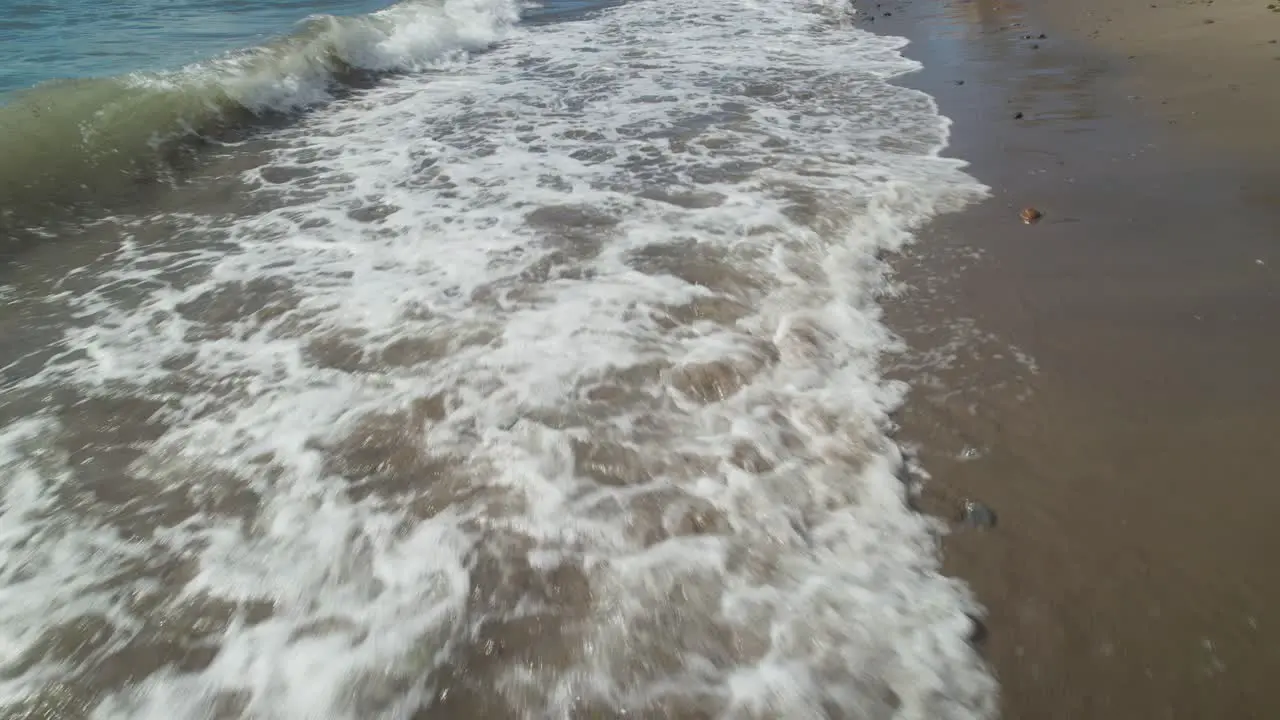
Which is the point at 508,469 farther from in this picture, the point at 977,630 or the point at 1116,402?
the point at 1116,402

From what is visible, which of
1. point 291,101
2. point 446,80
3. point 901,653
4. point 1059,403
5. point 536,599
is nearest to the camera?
point 901,653

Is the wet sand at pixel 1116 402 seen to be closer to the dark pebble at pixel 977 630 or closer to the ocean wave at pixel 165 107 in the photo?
the dark pebble at pixel 977 630

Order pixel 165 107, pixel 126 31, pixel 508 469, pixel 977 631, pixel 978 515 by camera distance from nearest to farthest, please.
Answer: pixel 977 631
pixel 978 515
pixel 508 469
pixel 165 107
pixel 126 31

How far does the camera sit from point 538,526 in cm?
255

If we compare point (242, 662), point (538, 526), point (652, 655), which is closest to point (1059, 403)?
point (652, 655)

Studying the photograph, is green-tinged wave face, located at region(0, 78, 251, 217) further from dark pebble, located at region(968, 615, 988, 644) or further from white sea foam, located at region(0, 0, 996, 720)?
dark pebble, located at region(968, 615, 988, 644)

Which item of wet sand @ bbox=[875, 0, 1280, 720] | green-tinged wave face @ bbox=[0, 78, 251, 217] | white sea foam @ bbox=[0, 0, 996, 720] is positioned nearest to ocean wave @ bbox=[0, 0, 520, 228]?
green-tinged wave face @ bbox=[0, 78, 251, 217]

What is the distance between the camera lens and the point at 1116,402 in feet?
9.52

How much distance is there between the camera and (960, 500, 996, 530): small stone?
A: 2.44 metres

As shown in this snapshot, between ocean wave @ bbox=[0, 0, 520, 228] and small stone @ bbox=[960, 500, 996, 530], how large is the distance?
715 cm

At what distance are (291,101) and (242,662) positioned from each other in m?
8.32

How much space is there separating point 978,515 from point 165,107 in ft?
29.4

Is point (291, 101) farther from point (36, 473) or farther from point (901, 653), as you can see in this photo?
point (901, 653)

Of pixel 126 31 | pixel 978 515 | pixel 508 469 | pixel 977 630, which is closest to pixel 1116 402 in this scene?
pixel 978 515
